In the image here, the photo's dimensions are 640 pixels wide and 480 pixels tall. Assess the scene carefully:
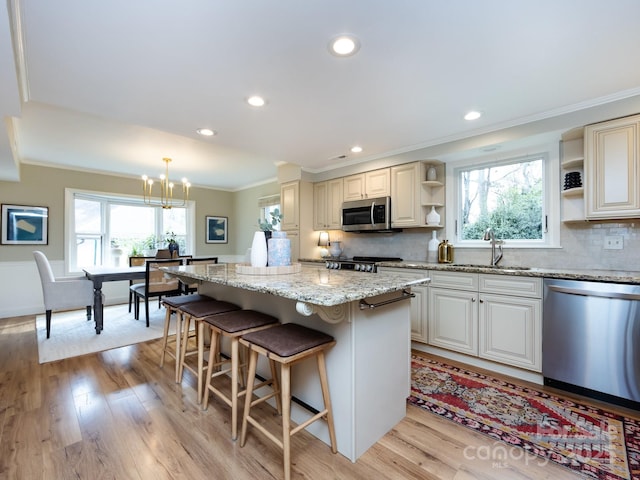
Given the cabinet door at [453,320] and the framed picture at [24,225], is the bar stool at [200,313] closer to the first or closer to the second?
the cabinet door at [453,320]

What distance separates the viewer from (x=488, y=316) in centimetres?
259

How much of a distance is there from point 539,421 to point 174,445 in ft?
7.35

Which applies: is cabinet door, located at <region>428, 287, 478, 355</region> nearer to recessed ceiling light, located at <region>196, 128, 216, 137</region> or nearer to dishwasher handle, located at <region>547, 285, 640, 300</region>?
dishwasher handle, located at <region>547, 285, 640, 300</region>

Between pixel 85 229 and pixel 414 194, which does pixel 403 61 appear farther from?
pixel 85 229

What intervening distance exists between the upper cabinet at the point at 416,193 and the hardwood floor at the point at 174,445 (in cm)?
214

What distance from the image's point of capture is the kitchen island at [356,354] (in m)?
1.47

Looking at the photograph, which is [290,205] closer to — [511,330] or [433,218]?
[433,218]

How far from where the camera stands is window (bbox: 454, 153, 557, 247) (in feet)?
9.59

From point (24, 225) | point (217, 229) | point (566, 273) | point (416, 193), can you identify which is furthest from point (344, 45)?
point (217, 229)

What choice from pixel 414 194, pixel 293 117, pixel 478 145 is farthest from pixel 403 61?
pixel 414 194

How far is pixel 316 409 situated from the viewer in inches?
70.4

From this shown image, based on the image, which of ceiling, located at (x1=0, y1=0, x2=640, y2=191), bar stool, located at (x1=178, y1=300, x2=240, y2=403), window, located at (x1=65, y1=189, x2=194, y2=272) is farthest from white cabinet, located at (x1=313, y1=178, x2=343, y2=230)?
window, located at (x1=65, y1=189, x2=194, y2=272)

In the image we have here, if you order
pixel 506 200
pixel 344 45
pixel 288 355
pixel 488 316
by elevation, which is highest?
pixel 344 45

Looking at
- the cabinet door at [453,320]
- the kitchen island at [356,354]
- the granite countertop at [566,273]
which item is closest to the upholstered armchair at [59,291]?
the kitchen island at [356,354]
